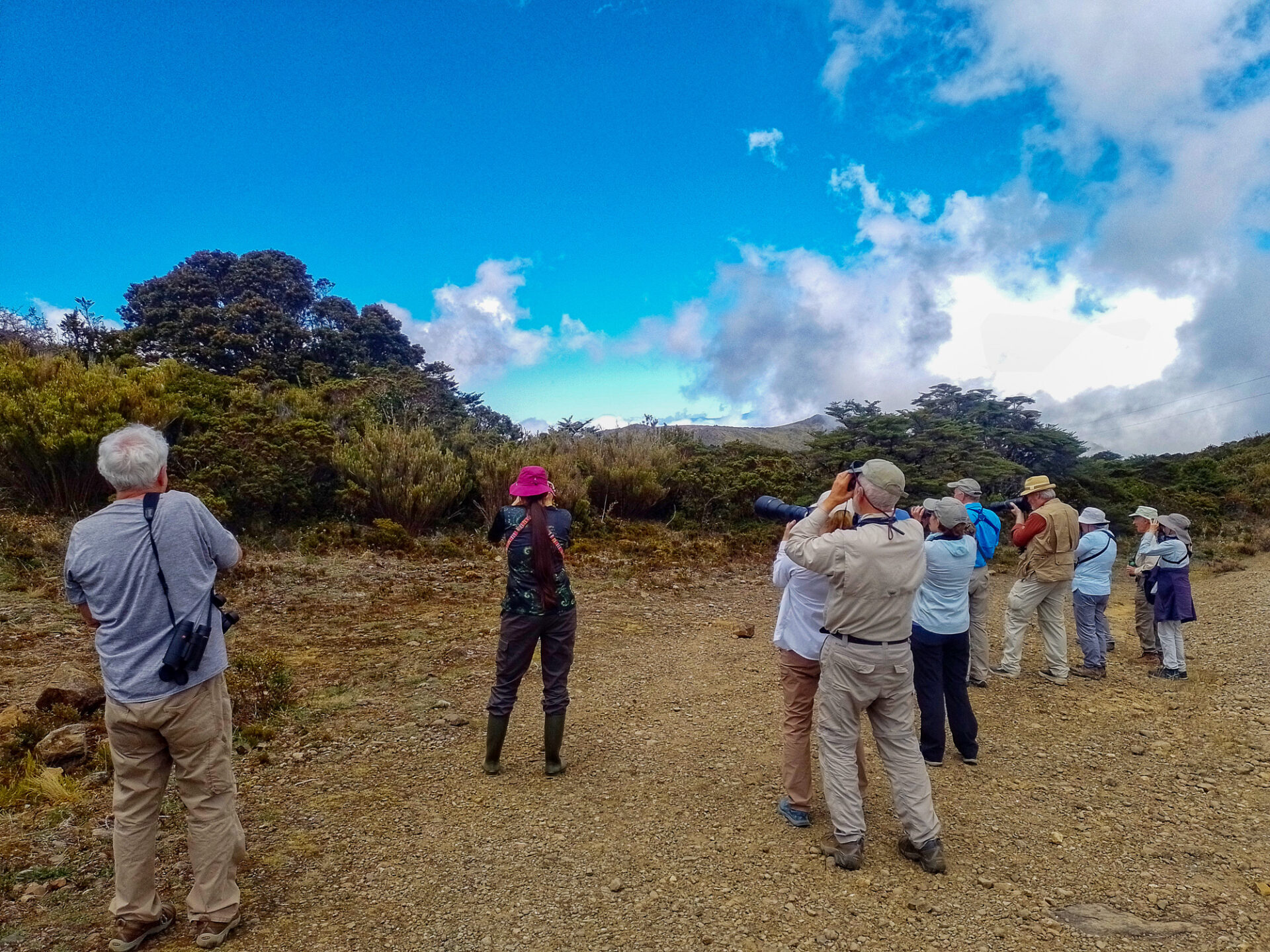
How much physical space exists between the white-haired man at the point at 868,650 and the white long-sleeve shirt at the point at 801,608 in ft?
0.39

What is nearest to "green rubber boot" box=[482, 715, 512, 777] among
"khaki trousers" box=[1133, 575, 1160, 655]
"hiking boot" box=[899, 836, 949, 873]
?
"hiking boot" box=[899, 836, 949, 873]

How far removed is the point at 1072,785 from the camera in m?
4.00

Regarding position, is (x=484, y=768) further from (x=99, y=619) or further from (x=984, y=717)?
(x=984, y=717)

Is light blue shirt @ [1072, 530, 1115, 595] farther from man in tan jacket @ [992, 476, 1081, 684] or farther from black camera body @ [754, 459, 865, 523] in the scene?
black camera body @ [754, 459, 865, 523]

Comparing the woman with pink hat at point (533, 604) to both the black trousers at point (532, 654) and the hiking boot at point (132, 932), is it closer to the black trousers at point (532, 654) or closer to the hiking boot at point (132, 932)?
the black trousers at point (532, 654)

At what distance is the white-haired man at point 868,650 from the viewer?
2873 millimetres

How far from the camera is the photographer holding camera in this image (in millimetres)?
2406

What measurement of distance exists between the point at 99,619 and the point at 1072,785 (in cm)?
479

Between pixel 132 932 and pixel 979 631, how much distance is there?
5652 millimetres

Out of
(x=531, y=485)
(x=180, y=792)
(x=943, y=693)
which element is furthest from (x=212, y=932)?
(x=943, y=693)

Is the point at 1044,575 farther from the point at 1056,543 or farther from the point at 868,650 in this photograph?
the point at 868,650

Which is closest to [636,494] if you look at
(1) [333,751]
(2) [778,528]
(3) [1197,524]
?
(2) [778,528]

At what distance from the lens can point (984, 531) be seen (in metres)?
5.36

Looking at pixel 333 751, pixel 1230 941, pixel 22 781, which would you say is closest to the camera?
pixel 1230 941
